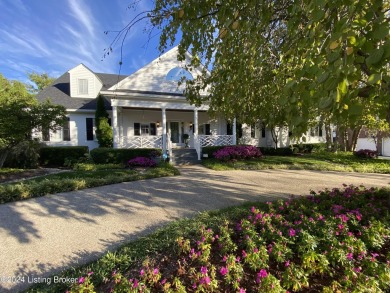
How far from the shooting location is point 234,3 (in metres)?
3.49

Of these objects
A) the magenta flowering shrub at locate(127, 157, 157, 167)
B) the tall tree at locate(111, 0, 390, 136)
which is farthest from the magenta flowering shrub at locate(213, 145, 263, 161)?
the tall tree at locate(111, 0, 390, 136)

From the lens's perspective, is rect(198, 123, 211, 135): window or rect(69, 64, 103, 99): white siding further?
rect(198, 123, 211, 135): window

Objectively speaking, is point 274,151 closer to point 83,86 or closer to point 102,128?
point 102,128

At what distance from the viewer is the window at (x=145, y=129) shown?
16812mm

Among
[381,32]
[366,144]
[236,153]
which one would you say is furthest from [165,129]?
[366,144]

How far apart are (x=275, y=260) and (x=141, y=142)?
12190 mm

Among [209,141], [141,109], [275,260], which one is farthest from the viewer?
[141,109]

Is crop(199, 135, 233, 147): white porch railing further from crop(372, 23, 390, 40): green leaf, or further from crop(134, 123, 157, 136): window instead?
crop(372, 23, 390, 40): green leaf

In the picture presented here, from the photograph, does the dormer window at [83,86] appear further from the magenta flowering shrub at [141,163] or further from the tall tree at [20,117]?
the magenta flowering shrub at [141,163]

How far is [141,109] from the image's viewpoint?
16.5 m

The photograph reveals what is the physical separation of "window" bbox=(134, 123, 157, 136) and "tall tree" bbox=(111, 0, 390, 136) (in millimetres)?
11827

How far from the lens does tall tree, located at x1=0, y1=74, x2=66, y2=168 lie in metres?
9.15

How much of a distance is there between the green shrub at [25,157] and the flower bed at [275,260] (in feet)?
38.6

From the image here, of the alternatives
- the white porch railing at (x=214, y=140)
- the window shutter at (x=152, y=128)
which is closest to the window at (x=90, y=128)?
the window shutter at (x=152, y=128)
